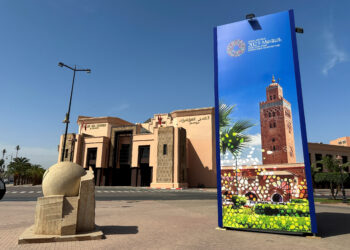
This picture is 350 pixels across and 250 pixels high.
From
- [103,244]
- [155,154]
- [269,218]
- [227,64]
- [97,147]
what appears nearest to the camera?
[103,244]

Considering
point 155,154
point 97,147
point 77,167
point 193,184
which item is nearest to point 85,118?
point 97,147

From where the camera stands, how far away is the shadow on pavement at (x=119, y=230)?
7.26m

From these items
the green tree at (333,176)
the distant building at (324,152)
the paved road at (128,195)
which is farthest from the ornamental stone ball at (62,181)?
the distant building at (324,152)

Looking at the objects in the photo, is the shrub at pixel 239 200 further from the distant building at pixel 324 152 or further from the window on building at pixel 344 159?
the window on building at pixel 344 159

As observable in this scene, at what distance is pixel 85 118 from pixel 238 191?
187ft

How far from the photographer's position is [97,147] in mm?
49812

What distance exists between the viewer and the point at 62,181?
6.87 metres

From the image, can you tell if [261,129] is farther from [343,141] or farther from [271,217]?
[343,141]

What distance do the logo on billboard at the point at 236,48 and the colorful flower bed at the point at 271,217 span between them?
222 inches

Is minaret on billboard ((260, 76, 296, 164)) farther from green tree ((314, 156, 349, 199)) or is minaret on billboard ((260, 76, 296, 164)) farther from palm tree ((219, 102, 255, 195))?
green tree ((314, 156, 349, 199))

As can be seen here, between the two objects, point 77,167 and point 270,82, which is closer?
point 77,167

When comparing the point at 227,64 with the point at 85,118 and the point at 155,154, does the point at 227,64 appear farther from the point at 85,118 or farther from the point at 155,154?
the point at 85,118

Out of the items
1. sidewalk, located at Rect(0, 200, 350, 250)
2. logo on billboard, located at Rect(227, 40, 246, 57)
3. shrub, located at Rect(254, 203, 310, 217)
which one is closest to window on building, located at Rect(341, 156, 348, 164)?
sidewalk, located at Rect(0, 200, 350, 250)

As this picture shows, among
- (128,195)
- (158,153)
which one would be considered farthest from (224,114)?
(158,153)
